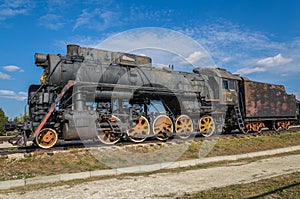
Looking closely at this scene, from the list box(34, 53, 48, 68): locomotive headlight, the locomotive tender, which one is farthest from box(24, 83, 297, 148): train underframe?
box(34, 53, 48, 68): locomotive headlight

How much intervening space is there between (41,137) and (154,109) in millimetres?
5541

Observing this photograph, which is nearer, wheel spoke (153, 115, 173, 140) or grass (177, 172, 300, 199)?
grass (177, 172, 300, 199)

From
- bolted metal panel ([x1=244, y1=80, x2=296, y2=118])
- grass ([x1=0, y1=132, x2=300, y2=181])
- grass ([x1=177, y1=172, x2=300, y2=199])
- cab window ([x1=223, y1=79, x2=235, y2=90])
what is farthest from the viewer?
bolted metal panel ([x1=244, y1=80, x2=296, y2=118])

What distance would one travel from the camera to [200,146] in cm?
1293

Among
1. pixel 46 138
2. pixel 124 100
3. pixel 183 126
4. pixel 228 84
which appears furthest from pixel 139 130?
pixel 228 84

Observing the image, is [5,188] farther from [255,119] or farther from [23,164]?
[255,119]

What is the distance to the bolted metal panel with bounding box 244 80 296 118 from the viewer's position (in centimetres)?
1835

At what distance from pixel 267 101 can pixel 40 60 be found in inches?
618

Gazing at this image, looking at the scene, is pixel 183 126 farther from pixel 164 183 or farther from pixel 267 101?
pixel 267 101

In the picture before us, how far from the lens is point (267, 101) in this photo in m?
19.7

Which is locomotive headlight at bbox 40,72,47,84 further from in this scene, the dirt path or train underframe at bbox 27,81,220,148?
the dirt path

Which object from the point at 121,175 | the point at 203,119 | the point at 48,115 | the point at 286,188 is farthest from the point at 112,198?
the point at 203,119

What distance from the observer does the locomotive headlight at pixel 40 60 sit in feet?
35.5

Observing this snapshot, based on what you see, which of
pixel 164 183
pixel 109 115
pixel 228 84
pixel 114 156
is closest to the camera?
pixel 164 183
